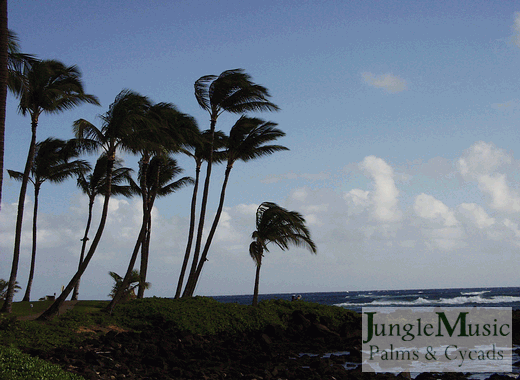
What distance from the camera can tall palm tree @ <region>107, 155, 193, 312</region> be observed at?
1936 cm

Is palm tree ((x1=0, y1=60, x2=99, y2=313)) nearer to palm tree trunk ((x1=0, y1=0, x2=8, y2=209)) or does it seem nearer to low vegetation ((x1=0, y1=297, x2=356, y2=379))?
low vegetation ((x1=0, y1=297, x2=356, y2=379))

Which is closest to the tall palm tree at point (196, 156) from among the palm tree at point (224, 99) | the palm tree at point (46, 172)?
the palm tree at point (224, 99)

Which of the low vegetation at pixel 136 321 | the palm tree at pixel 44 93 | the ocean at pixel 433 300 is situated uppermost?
the palm tree at pixel 44 93

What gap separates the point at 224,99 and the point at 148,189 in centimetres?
621

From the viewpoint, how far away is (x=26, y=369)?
821 cm

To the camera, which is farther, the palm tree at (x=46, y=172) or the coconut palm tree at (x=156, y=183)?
the palm tree at (x=46, y=172)

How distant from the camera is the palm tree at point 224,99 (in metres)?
22.8

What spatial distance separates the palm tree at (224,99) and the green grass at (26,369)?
1368 cm

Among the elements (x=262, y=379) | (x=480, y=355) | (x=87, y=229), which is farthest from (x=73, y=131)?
(x=480, y=355)

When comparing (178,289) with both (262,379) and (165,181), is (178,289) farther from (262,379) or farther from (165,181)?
(262,379)

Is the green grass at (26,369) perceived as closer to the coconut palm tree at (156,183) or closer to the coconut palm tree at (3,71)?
the coconut palm tree at (3,71)

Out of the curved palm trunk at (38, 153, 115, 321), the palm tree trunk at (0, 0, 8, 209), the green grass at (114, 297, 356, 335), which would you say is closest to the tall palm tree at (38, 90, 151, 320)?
the curved palm trunk at (38, 153, 115, 321)

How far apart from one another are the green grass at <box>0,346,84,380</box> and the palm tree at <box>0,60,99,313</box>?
9.88m

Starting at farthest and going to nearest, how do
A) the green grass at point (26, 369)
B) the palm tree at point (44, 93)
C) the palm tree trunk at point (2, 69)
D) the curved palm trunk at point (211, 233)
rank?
the curved palm trunk at point (211, 233) < the palm tree at point (44, 93) < the palm tree trunk at point (2, 69) < the green grass at point (26, 369)
